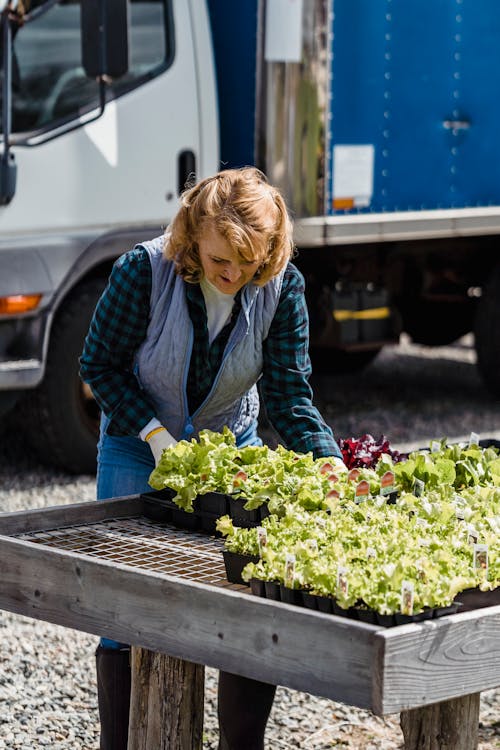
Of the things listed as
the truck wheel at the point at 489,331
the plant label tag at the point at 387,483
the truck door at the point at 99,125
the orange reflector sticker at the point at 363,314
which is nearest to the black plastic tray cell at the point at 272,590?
the plant label tag at the point at 387,483

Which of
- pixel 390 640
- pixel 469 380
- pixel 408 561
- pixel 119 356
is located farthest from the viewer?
pixel 469 380

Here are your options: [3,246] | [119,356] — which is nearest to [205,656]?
[119,356]

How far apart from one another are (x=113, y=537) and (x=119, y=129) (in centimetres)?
368

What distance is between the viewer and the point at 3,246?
631cm

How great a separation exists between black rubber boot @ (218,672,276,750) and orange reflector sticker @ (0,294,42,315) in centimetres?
325

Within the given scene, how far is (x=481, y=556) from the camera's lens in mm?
2740

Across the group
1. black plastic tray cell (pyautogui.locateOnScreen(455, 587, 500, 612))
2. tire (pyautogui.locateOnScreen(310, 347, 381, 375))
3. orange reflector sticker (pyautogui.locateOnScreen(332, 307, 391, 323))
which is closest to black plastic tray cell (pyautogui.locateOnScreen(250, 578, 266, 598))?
black plastic tray cell (pyautogui.locateOnScreen(455, 587, 500, 612))

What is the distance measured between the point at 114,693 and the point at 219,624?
810 mm

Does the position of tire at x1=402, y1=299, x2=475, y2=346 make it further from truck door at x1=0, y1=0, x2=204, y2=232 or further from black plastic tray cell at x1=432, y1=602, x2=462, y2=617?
black plastic tray cell at x1=432, y1=602, x2=462, y2=617

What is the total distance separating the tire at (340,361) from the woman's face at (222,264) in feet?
19.2

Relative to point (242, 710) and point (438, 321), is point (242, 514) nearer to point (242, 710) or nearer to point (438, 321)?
point (242, 710)

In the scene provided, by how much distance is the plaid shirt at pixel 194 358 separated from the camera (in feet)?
11.4

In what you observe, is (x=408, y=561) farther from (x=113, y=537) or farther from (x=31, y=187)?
(x=31, y=187)

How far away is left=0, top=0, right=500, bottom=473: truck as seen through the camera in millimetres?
6379
